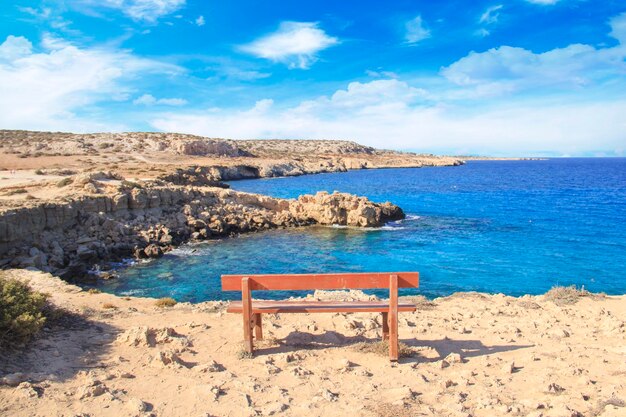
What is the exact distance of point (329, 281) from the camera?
6355mm

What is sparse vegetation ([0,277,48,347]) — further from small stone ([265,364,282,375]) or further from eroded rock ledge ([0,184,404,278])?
eroded rock ledge ([0,184,404,278])

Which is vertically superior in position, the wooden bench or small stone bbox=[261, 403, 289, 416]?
the wooden bench

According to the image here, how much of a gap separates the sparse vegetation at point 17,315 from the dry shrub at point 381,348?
4973 millimetres

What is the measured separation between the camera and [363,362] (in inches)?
255

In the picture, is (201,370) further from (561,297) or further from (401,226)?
(401,226)

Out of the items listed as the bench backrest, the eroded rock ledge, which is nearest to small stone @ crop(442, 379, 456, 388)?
the bench backrest

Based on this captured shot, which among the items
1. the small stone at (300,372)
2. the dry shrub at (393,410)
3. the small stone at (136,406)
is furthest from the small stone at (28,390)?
the dry shrub at (393,410)

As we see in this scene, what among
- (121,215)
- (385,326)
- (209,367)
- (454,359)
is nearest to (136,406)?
(209,367)

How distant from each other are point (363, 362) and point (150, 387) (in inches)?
118

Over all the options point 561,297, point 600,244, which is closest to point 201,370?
point 561,297

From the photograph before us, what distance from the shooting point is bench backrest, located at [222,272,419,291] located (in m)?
6.32

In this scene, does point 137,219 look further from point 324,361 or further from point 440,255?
point 324,361

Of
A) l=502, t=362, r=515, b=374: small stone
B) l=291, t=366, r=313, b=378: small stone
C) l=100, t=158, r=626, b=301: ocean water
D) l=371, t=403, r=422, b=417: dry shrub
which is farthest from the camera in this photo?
l=100, t=158, r=626, b=301: ocean water

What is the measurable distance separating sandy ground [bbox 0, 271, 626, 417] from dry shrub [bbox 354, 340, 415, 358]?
0.12 ft
